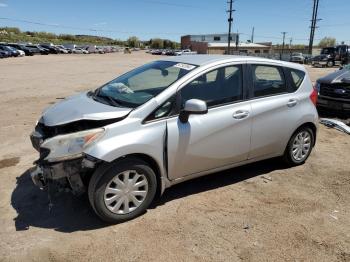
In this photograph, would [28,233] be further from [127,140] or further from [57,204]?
[127,140]

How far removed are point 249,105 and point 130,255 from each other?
93.0 inches

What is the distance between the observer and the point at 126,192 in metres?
3.85

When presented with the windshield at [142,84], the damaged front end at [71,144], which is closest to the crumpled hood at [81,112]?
the damaged front end at [71,144]

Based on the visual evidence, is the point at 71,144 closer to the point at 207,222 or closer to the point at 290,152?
the point at 207,222

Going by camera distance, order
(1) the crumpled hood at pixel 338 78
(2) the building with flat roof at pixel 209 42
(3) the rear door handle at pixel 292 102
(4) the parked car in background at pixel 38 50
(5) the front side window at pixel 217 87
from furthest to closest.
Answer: (2) the building with flat roof at pixel 209 42, (4) the parked car in background at pixel 38 50, (1) the crumpled hood at pixel 338 78, (3) the rear door handle at pixel 292 102, (5) the front side window at pixel 217 87

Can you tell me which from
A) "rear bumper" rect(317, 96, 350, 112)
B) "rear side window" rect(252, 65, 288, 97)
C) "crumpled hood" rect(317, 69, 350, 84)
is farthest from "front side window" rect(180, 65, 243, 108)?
"crumpled hood" rect(317, 69, 350, 84)

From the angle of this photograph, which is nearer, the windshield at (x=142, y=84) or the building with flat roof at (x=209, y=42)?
the windshield at (x=142, y=84)

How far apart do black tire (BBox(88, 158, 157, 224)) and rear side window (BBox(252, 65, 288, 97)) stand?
72.7 inches

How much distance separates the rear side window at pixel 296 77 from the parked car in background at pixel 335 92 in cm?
374

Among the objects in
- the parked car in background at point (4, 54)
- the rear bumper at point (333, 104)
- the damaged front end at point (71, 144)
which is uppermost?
the damaged front end at point (71, 144)

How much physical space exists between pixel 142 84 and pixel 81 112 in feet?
3.71

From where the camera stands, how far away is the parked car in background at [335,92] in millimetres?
8664

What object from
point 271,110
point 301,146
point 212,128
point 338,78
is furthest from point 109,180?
point 338,78

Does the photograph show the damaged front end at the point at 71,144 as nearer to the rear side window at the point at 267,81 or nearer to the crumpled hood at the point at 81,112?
the crumpled hood at the point at 81,112
